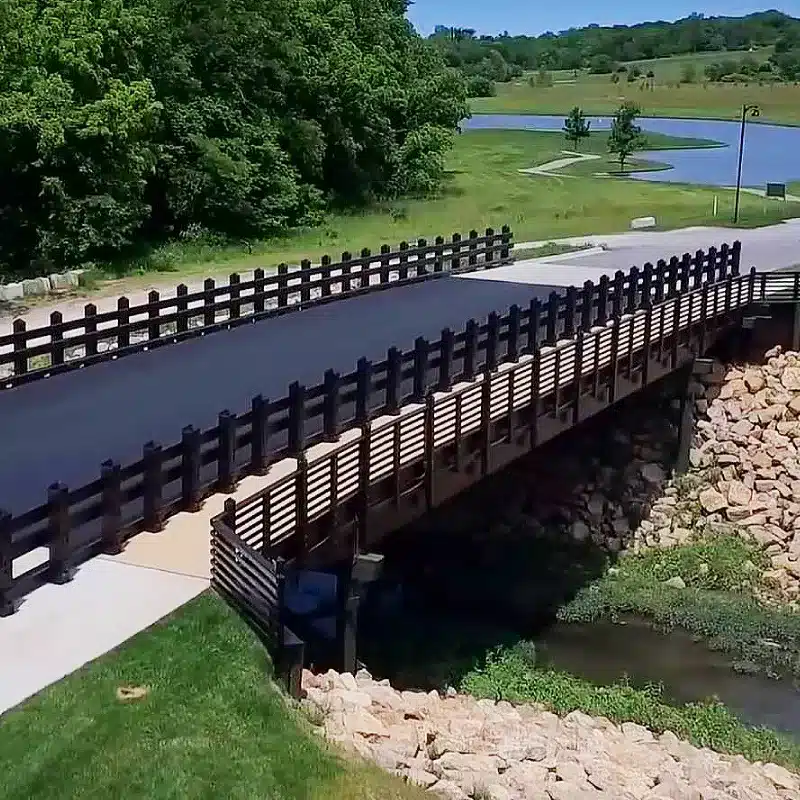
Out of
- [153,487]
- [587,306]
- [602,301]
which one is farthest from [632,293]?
[153,487]

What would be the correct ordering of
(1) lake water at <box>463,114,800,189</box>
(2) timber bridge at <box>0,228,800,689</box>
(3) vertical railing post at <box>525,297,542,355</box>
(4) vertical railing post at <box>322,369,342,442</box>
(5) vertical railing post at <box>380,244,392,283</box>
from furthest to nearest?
(1) lake water at <box>463,114,800,189</box>, (5) vertical railing post at <box>380,244,392,283</box>, (3) vertical railing post at <box>525,297,542,355</box>, (4) vertical railing post at <box>322,369,342,442</box>, (2) timber bridge at <box>0,228,800,689</box>

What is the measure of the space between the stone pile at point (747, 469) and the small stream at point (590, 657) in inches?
148

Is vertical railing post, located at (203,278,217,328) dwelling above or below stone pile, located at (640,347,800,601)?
above

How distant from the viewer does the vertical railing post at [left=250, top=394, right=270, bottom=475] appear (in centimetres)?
1562

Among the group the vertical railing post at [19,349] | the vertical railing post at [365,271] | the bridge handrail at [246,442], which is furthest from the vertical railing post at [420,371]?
the vertical railing post at [365,271]

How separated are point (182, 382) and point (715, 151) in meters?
91.0

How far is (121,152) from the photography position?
138 feet

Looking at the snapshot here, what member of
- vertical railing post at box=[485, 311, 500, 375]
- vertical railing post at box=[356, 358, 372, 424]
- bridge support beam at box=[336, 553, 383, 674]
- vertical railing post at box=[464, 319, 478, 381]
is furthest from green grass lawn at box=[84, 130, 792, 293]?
bridge support beam at box=[336, 553, 383, 674]

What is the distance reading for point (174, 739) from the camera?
34.1 ft

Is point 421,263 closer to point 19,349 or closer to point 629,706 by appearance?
A: point 19,349

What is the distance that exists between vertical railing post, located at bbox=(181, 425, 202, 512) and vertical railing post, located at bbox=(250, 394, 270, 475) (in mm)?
1227

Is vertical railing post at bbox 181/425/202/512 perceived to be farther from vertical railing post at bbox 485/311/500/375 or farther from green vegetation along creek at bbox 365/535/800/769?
vertical railing post at bbox 485/311/500/375

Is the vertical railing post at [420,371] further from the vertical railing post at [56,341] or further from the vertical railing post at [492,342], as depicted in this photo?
the vertical railing post at [56,341]

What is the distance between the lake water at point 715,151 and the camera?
262 ft
